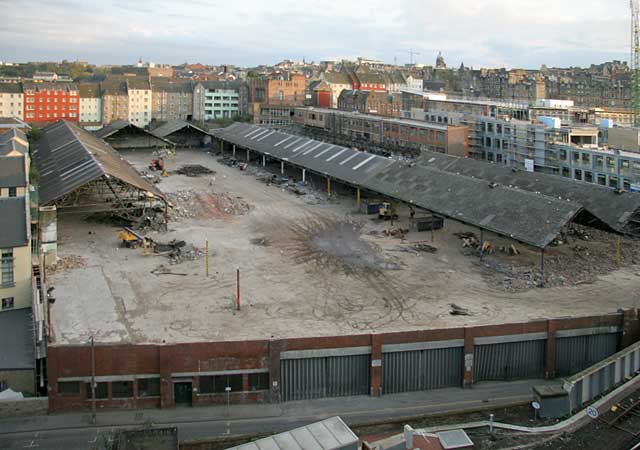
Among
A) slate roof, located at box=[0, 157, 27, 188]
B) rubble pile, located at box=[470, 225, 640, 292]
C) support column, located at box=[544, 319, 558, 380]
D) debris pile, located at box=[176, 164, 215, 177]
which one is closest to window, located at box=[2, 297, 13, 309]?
slate roof, located at box=[0, 157, 27, 188]

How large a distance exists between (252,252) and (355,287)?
284 inches

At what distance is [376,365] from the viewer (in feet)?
64.7

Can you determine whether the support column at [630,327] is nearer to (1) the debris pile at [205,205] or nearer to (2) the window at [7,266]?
(2) the window at [7,266]

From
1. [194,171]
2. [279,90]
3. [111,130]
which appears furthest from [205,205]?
[279,90]

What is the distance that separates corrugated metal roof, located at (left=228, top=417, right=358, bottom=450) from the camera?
45.3 feet

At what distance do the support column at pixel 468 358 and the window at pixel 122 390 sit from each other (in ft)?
32.6

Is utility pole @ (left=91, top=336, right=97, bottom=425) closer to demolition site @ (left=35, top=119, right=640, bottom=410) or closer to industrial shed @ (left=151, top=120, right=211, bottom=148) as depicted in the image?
demolition site @ (left=35, top=119, right=640, bottom=410)

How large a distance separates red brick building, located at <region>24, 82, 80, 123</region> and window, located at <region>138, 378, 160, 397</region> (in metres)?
76.7

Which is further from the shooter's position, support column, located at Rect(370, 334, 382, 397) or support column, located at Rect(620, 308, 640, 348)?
support column, located at Rect(620, 308, 640, 348)

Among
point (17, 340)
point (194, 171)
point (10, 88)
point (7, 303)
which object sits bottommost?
point (17, 340)

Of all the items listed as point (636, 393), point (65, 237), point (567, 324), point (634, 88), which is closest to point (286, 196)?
point (65, 237)

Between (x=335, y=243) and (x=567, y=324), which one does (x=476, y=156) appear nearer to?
(x=335, y=243)

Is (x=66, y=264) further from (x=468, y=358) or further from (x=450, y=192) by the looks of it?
(x=450, y=192)

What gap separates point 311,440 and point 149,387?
663 centimetres
